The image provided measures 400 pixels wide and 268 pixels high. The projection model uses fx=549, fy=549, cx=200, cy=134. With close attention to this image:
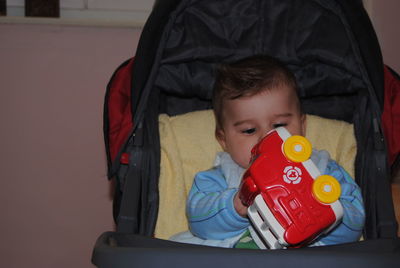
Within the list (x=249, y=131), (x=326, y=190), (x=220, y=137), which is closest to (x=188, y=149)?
(x=220, y=137)

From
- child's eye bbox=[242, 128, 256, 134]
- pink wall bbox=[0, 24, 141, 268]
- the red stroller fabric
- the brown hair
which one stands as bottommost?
pink wall bbox=[0, 24, 141, 268]

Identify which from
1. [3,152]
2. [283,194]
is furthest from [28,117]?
[283,194]

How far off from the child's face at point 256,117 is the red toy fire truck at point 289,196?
259 mm

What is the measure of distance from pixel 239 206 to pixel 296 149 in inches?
7.9

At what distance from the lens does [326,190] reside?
33.8 inches

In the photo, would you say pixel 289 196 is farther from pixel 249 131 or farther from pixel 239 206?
pixel 249 131

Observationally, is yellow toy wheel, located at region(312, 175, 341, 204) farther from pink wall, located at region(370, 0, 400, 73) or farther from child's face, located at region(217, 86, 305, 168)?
pink wall, located at region(370, 0, 400, 73)

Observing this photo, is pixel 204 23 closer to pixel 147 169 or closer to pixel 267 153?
pixel 147 169

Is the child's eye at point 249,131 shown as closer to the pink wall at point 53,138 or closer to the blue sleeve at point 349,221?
the blue sleeve at point 349,221

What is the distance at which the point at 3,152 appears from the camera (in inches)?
74.0

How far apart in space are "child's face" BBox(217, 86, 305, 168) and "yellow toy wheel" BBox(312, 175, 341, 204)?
0.34 metres

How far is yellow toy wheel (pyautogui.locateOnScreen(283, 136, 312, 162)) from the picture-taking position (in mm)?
893

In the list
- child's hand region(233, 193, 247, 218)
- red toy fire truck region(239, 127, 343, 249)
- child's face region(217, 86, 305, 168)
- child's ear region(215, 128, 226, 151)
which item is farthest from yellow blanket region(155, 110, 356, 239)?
red toy fire truck region(239, 127, 343, 249)

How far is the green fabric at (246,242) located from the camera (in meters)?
1.13
